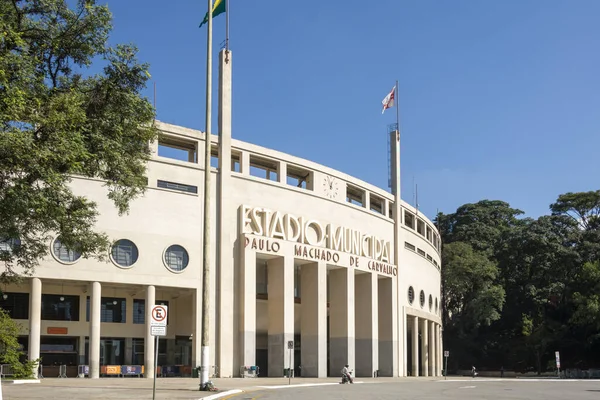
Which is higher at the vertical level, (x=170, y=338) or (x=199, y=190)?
(x=199, y=190)

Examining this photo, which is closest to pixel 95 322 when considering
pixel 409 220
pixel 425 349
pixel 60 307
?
pixel 60 307

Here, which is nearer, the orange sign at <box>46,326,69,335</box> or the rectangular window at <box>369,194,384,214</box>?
the orange sign at <box>46,326,69,335</box>

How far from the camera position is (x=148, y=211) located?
4356cm

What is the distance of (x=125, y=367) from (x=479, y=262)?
51167 millimetres

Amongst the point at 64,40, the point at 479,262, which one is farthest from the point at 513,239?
the point at 64,40

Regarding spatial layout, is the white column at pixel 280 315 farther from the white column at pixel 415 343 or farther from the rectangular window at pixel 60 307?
the white column at pixel 415 343

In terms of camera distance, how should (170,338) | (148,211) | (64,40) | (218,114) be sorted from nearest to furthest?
(64,40), (148,211), (218,114), (170,338)

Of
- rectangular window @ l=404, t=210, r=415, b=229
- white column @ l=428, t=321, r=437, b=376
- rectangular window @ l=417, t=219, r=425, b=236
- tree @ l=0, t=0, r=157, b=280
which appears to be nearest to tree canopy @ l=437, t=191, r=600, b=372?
white column @ l=428, t=321, r=437, b=376

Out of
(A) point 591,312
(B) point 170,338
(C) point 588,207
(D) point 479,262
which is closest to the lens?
(B) point 170,338

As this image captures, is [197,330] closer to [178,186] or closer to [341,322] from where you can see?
[178,186]

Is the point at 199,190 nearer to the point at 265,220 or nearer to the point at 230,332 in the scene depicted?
the point at 265,220

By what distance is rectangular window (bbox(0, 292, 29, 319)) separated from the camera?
148 ft

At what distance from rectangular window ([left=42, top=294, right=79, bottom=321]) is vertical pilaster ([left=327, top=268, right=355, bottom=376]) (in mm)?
18164

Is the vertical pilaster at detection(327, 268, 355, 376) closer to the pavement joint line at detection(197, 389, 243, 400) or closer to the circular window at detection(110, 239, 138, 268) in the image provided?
the circular window at detection(110, 239, 138, 268)
